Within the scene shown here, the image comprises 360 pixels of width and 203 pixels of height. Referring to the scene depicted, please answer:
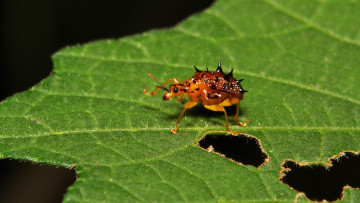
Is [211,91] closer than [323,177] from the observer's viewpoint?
No

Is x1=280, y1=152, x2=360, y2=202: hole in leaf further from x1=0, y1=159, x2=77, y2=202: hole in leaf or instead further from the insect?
x1=0, y1=159, x2=77, y2=202: hole in leaf

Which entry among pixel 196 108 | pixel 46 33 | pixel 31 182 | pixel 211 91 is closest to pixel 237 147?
pixel 211 91

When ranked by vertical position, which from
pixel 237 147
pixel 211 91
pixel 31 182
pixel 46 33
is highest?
pixel 46 33

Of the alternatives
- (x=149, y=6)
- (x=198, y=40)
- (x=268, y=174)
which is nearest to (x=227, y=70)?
(x=198, y=40)

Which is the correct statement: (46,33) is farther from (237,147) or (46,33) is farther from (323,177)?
(323,177)

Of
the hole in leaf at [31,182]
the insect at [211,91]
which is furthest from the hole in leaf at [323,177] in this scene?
the hole in leaf at [31,182]

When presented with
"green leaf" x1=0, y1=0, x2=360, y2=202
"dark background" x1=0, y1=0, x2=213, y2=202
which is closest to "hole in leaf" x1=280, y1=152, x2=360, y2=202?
"green leaf" x1=0, y1=0, x2=360, y2=202

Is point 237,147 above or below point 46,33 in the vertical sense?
below

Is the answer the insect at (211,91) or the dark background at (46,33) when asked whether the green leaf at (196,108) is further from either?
the dark background at (46,33)
